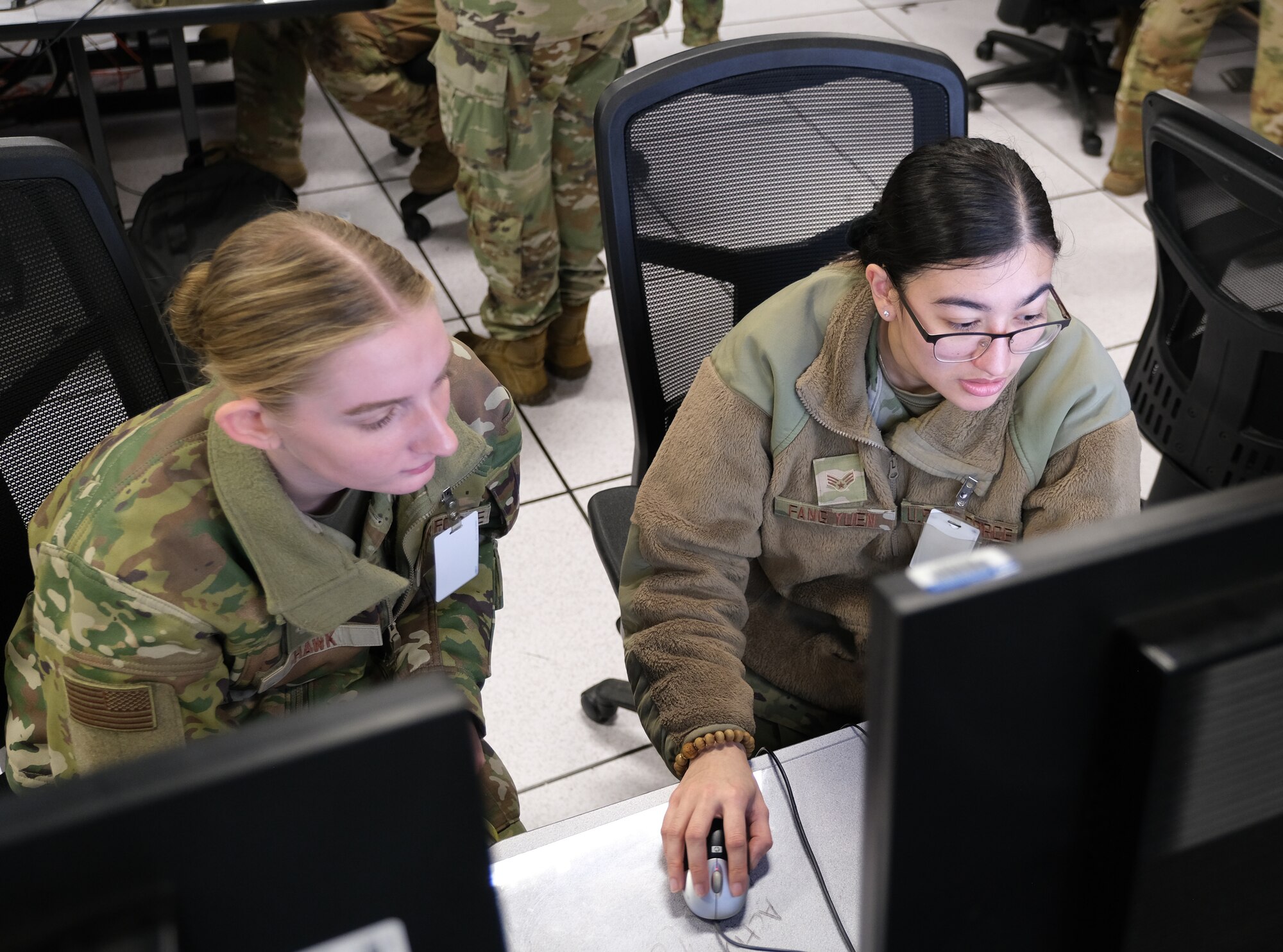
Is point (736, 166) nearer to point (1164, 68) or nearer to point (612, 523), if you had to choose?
point (612, 523)

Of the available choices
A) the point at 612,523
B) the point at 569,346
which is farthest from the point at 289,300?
the point at 569,346

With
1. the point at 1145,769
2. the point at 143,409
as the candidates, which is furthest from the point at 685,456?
the point at 1145,769

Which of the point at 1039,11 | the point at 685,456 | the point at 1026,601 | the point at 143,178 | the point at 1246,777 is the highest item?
the point at 1026,601

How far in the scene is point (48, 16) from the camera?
2.26m

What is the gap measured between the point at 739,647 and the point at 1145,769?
770mm

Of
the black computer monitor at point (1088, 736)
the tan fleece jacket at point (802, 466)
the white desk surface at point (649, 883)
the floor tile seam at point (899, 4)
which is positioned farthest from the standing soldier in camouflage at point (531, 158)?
the floor tile seam at point (899, 4)

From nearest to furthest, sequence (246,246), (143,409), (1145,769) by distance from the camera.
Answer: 1. (1145,769)
2. (246,246)
3. (143,409)

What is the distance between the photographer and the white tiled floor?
6.54 ft

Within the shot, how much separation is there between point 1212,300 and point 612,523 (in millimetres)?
844

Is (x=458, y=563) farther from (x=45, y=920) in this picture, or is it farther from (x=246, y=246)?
(x=45, y=920)

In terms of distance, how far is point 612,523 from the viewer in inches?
55.7

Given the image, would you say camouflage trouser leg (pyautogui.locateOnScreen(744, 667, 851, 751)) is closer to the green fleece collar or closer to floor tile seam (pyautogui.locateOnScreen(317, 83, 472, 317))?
the green fleece collar

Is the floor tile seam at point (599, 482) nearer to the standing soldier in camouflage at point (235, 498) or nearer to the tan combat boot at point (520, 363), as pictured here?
the tan combat boot at point (520, 363)

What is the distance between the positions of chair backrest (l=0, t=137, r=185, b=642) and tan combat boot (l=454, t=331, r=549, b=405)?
4.42 feet
